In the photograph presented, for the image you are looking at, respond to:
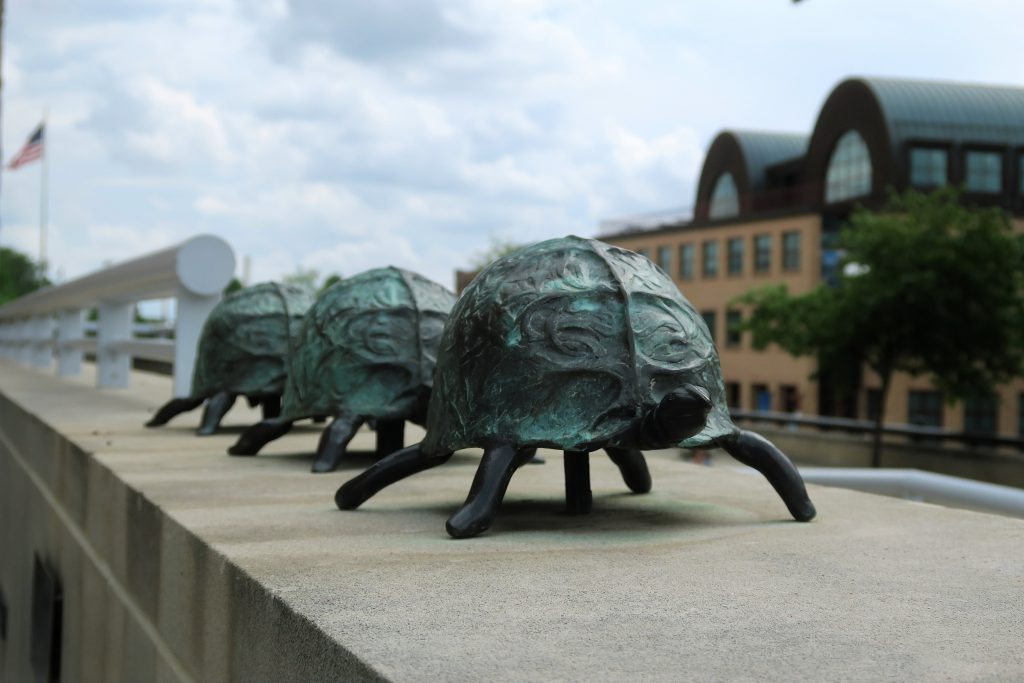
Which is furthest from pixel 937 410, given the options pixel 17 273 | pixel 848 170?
pixel 17 273

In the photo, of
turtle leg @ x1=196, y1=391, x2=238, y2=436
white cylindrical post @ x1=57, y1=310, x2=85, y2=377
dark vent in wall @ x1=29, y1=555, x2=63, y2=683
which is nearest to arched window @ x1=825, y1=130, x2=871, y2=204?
white cylindrical post @ x1=57, y1=310, x2=85, y2=377

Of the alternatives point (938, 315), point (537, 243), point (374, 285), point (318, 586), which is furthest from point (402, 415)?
point (938, 315)

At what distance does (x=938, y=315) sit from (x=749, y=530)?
82.5ft

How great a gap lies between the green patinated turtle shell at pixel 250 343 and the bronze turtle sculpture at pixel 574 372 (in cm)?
339

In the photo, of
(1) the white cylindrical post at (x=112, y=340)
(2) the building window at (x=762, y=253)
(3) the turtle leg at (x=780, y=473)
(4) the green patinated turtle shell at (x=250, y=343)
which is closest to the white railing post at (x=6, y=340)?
(1) the white cylindrical post at (x=112, y=340)

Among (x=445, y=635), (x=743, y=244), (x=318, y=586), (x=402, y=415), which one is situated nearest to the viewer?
(x=445, y=635)

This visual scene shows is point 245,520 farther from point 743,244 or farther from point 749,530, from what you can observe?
point 743,244

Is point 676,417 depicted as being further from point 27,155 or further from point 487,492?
point 27,155

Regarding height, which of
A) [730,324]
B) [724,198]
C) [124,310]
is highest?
[724,198]

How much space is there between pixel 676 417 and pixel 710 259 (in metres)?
43.5

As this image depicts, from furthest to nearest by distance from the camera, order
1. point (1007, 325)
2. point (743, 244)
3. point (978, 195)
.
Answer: point (743, 244) < point (978, 195) < point (1007, 325)

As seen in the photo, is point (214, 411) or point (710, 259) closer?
point (214, 411)

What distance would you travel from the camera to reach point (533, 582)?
3.18 metres

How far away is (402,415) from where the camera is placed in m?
5.82
